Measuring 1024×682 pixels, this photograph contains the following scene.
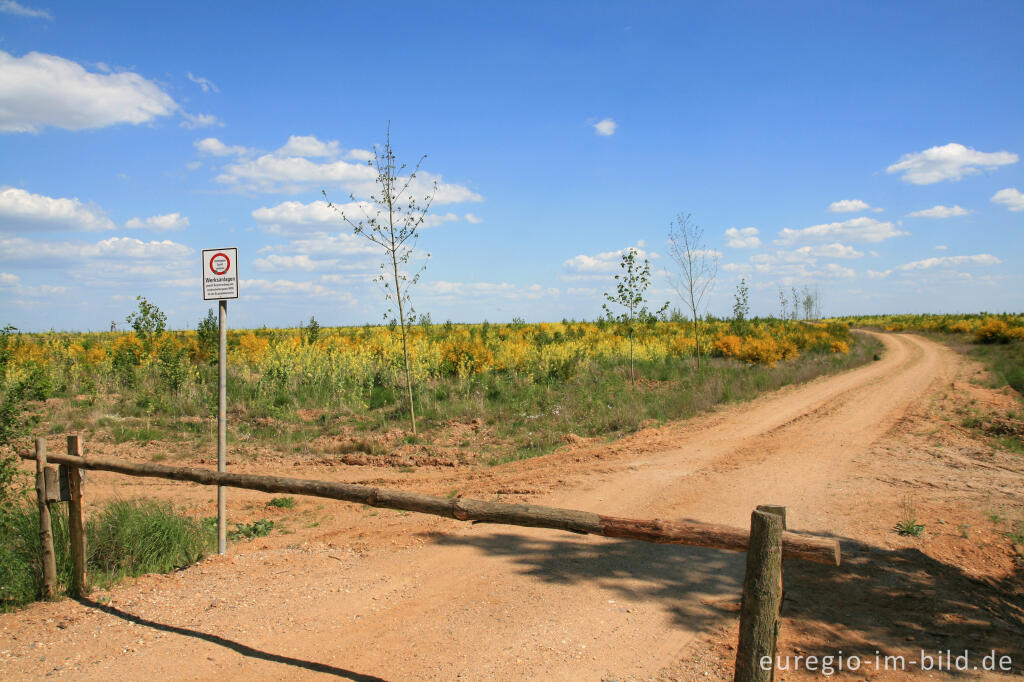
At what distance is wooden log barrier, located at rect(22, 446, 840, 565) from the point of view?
3.30 metres

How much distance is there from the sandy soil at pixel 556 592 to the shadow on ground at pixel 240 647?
2 centimetres

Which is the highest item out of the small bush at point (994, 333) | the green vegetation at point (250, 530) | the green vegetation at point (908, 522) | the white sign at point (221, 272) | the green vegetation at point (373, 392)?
the white sign at point (221, 272)

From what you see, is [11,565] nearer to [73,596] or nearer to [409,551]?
[73,596]

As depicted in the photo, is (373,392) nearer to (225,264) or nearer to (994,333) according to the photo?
(225,264)

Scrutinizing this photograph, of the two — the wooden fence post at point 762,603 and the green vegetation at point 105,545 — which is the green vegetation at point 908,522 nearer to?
the wooden fence post at point 762,603

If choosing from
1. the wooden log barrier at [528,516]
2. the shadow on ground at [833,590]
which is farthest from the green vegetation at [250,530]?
the shadow on ground at [833,590]

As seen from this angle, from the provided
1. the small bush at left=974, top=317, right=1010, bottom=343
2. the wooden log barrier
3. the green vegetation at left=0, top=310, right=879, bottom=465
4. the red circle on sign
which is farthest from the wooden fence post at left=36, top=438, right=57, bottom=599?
the small bush at left=974, top=317, right=1010, bottom=343

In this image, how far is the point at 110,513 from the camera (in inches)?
254

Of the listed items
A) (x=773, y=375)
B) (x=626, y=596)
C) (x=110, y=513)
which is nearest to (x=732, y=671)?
(x=626, y=596)

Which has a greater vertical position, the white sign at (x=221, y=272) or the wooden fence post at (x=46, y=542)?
the white sign at (x=221, y=272)

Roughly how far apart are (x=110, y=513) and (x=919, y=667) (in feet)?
24.9

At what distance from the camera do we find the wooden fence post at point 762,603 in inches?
124

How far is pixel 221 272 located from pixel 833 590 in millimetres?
6726

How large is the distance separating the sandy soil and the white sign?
282 cm
